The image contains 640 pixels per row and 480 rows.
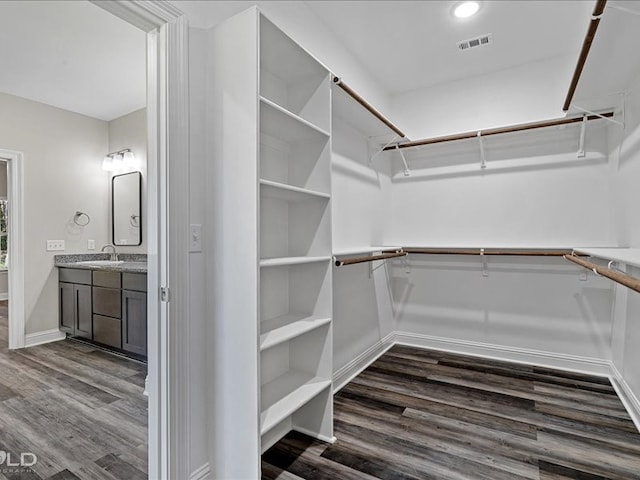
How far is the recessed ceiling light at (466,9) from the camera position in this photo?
2211 millimetres

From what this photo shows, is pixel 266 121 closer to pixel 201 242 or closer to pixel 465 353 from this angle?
pixel 201 242

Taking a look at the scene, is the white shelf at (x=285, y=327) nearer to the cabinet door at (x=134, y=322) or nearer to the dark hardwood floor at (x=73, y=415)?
the dark hardwood floor at (x=73, y=415)

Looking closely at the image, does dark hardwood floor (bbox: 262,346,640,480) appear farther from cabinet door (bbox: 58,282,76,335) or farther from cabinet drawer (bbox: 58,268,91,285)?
cabinet door (bbox: 58,282,76,335)

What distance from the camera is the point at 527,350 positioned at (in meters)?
3.00

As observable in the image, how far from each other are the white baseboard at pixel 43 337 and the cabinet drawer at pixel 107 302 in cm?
84

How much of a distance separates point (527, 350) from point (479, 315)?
464 mm

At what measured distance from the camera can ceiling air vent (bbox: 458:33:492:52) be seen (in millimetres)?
2590

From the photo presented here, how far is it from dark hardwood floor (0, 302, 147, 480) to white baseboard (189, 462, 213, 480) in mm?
394

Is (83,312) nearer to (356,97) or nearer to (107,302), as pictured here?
(107,302)

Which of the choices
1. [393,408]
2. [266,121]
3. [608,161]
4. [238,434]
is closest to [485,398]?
[393,408]

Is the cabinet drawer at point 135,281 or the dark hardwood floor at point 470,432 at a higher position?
the cabinet drawer at point 135,281

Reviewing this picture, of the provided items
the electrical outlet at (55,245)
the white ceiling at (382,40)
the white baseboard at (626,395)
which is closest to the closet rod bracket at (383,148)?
the white ceiling at (382,40)

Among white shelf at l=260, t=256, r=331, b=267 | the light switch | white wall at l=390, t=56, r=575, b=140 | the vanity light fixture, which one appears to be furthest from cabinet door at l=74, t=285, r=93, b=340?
white wall at l=390, t=56, r=575, b=140

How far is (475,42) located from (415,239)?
1.74m
